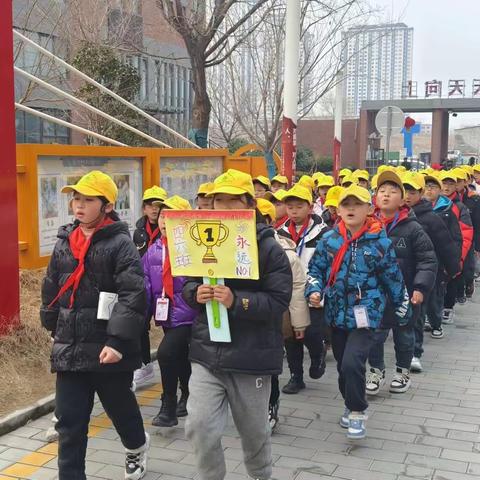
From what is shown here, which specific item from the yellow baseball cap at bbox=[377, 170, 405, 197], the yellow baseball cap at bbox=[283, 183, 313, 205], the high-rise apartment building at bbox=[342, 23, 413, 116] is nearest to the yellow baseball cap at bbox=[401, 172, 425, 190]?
the yellow baseball cap at bbox=[377, 170, 405, 197]

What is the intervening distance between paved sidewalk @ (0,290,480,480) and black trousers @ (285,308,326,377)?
283 millimetres

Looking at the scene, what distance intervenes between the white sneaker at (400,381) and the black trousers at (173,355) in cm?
204

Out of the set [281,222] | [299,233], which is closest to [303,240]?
[299,233]

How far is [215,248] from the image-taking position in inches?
139

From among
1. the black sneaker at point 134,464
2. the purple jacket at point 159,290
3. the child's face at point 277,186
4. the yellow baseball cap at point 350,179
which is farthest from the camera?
the child's face at point 277,186

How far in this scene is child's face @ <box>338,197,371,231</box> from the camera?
4.87 m

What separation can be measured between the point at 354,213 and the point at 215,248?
1654 mm

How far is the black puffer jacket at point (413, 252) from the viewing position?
19.0ft

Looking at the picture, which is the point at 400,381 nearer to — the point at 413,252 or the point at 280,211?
the point at 413,252

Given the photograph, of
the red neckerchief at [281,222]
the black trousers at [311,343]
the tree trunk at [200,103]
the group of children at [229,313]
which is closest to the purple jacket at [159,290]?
the group of children at [229,313]

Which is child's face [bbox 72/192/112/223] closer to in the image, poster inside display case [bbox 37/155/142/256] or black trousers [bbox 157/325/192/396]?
black trousers [bbox 157/325/192/396]

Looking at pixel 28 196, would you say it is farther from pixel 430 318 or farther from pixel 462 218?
pixel 462 218

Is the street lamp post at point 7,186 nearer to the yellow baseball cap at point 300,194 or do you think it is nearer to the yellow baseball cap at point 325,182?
the yellow baseball cap at point 300,194

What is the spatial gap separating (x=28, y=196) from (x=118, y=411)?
3.45m
